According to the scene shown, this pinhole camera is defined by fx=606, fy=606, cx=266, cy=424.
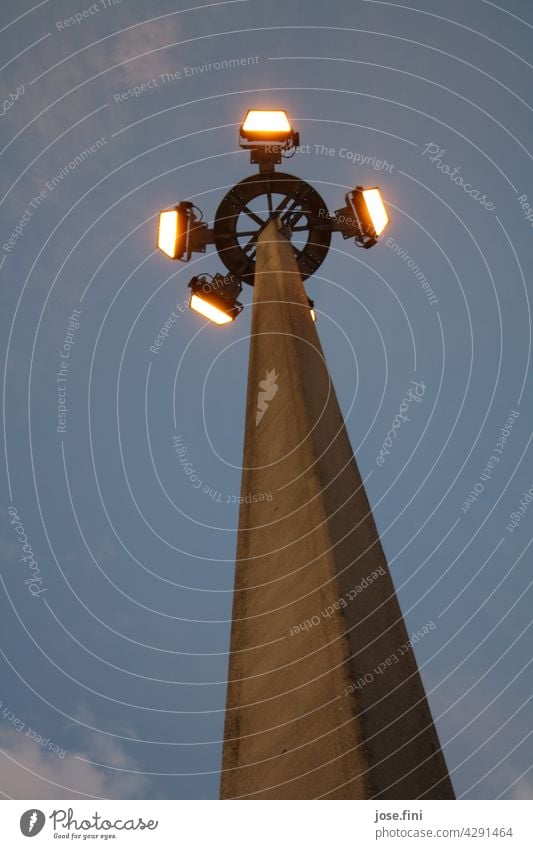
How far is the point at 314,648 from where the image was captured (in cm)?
409

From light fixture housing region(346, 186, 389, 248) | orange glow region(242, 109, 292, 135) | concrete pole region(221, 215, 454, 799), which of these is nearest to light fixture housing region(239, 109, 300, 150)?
orange glow region(242, 109, 292, 135)

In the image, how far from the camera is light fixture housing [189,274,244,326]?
37.8 feet

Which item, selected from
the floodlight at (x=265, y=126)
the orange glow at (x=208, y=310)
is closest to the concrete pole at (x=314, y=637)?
the orange glow at (x=208, y=310)

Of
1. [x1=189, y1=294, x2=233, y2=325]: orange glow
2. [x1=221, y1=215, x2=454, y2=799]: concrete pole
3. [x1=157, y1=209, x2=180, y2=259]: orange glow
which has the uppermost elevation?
[x1=157, y1=209, x2=180, y2=259]: orange glow

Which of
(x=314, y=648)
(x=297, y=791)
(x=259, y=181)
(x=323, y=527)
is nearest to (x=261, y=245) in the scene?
(x=259, y=181)

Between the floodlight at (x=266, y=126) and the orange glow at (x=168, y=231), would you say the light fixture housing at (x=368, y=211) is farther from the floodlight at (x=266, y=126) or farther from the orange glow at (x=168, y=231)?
the orange glow at (x=168, y=231)

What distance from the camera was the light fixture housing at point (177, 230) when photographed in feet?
39.9

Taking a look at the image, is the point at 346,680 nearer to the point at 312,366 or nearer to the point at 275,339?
the point at 312,366

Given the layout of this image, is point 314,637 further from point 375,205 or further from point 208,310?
point 375,205

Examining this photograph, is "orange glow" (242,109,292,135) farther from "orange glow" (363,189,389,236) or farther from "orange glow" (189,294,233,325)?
"orange glow" (189,294,233,325)

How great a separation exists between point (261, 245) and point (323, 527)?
754 cm

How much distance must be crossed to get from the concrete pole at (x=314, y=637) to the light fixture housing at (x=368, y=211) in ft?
19.0

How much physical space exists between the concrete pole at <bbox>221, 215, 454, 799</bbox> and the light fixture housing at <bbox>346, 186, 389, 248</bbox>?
5.80 m

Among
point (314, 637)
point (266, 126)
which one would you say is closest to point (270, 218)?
point (266, 126)
